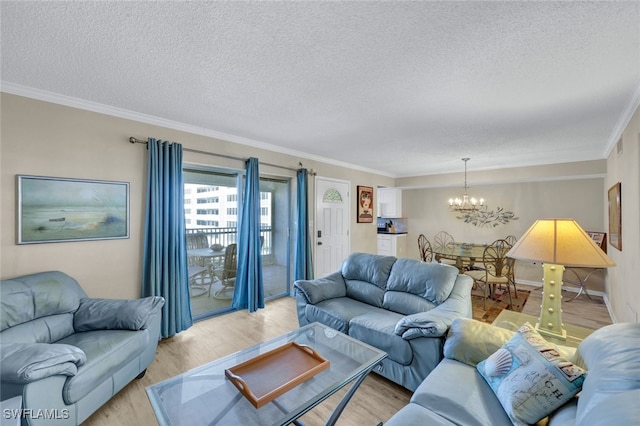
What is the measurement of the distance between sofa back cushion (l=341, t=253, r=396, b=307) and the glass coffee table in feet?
3.49

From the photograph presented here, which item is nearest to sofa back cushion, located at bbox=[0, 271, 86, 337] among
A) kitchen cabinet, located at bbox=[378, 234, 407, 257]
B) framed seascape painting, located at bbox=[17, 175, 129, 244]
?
framed seascape painting, located at bbox=[17, 175, 129, 244]

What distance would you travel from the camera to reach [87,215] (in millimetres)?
2570

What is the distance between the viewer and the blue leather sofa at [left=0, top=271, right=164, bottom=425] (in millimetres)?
1479

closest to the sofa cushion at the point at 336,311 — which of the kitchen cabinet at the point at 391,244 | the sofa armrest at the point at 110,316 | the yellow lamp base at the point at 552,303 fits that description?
the yellow lamp base at the point at 552,303

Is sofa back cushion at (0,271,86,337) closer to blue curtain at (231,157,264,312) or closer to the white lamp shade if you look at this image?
blue curtain at (231,157,264,312)

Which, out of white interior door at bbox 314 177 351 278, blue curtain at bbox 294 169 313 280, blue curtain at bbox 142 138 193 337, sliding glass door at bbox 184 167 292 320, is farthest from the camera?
white interior door at bbox 314 177 351 278

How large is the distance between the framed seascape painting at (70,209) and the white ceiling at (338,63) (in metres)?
0.77

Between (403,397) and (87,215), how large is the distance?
325 centimetres

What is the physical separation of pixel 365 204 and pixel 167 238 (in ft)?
13.1

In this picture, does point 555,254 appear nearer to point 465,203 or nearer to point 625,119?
point 625,119

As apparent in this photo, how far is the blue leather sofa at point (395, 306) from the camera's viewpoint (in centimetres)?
202

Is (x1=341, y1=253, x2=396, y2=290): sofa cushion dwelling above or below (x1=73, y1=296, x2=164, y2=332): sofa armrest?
above

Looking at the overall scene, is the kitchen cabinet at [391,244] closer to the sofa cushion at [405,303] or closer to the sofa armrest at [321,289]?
the sofa armrest at [321,289]

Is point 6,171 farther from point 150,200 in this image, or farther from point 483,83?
point 483,83
